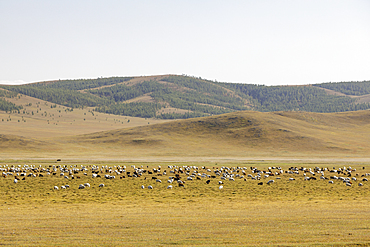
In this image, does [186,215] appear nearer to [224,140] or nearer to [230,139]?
[224,140]

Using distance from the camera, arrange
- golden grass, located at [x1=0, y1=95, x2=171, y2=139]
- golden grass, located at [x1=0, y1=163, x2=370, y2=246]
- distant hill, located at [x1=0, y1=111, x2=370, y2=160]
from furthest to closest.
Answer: golden grass, located at [x1=0, y1=95, x2=171, y2=139] → distant hill, located at [x1=0, y1=111, x2=370, y2=160] → golden grass, located at [x1=0, y1=163, x2=370, y2=246]

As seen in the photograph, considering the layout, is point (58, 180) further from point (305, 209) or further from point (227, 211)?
point (305, 209)

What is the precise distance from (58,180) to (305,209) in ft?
57.8

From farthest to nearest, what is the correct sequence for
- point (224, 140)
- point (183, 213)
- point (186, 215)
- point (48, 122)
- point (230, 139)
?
1. point (48, 122)
2. point (230, 139)
3. point (224, 140)
4. point (183, 213)
5. point (186, 215)

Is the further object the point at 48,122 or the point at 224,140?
the point at 48,122

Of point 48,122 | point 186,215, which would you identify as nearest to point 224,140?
point 186,215

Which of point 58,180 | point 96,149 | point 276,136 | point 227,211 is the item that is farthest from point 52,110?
point 227,211

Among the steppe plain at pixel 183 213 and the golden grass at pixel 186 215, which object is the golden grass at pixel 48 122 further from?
the golden grass at pixel 186 215

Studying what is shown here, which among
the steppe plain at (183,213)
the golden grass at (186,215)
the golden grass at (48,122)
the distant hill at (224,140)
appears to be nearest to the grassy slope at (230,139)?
the distant hill at (224,140)

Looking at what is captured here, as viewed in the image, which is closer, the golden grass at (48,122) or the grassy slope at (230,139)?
the grassy slope at (230,139)

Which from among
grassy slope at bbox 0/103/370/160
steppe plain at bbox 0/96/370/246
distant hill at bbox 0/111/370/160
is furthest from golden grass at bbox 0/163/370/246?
grassy slope at bbox 0/103/370/160

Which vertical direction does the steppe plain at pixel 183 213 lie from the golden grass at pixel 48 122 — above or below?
below

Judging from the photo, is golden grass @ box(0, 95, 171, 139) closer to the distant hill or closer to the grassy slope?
the grassy slope

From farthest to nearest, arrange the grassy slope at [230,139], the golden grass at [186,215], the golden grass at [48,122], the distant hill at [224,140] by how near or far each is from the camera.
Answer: the golden grass at [48,122], the grassy slope at [230,139], the distant hill at [224,140], the golden grass at [186,215]
